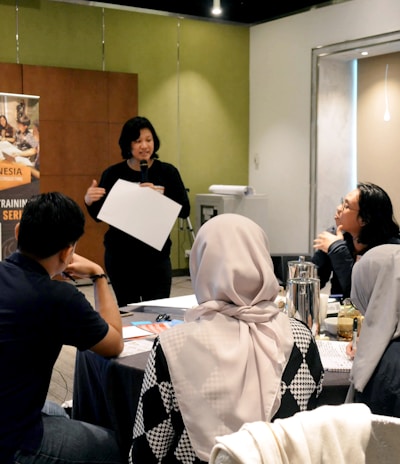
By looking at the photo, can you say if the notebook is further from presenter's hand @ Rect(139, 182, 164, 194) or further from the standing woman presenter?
presenter's hand @ Rect(139, 182, 164, 194)

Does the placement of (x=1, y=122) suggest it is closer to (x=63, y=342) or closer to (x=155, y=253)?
(x=155, y=253)

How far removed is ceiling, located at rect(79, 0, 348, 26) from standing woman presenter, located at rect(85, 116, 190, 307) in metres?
4.08

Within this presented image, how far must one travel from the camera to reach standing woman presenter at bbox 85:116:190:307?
3.54 metres

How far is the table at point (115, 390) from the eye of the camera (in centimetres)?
206

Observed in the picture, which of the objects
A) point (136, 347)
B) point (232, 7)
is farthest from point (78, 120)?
point (136, 347)

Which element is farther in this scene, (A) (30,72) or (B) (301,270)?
(A) (30,72)

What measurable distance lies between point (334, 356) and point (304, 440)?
3.98 ft

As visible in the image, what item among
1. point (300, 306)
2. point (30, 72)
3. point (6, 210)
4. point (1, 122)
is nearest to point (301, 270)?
point (300, 306)

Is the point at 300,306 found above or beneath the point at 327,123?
beneath

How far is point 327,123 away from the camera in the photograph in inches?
304

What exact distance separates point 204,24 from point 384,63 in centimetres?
225

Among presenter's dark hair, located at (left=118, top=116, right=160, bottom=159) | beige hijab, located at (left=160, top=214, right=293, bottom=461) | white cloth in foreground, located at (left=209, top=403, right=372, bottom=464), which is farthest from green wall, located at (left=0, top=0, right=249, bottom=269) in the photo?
white cloth in foreground, located at (left=209, top=403, right=372, bottom=464)

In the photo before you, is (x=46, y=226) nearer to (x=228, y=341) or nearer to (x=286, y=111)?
(x=228, y=341)

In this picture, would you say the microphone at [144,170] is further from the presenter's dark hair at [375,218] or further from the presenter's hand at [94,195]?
the presenter's dark hair at [375,218]
